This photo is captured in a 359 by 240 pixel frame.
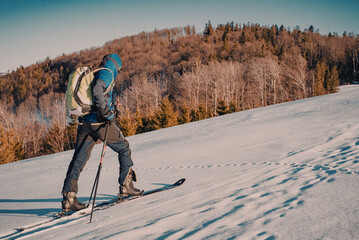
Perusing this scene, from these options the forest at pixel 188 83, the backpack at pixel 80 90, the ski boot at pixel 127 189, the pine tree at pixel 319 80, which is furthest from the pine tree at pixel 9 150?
the pine tree at pixel 319 80

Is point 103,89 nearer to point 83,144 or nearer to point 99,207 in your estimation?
point 83,144

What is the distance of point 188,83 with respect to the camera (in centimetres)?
4888

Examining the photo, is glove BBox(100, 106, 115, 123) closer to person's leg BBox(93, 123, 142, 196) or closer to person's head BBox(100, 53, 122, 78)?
person's leg BBox(93, 123, 142, 196)

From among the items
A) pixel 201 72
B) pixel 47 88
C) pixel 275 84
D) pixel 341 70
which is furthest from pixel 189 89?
pixel 47 88

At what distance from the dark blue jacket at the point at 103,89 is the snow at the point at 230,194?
129cm

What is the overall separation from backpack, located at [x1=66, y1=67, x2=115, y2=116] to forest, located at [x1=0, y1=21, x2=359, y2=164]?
7.95m

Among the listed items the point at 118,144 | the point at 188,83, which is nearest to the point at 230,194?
the point at 118,144

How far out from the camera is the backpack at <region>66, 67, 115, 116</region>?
2.91 metres

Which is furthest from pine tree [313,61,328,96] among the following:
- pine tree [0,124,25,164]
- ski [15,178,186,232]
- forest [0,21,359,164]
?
pine tree [0,124,25,164]

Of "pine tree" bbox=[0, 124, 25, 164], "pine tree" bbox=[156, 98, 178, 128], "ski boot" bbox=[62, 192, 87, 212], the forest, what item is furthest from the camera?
the forest

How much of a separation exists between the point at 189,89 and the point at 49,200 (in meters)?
45.0

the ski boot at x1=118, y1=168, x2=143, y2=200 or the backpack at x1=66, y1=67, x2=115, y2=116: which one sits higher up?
the backpack at x1=66, y1=67, x2=115, y2=116

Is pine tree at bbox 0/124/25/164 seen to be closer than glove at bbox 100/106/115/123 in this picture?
No

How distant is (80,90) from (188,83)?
4665cm
